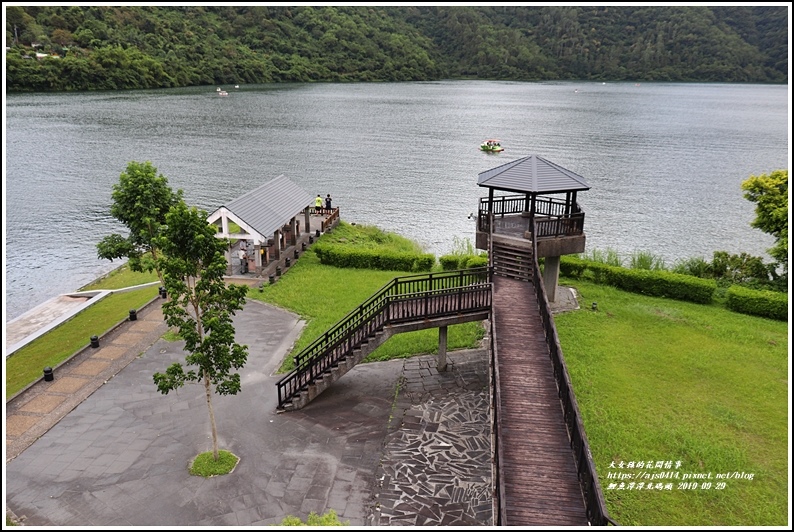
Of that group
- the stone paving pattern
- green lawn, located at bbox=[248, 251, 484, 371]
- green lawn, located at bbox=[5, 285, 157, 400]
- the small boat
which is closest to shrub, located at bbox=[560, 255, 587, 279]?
green lawn, located at bbox=[248, 251, 484, 371]

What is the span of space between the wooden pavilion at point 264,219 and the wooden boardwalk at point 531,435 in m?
14.6

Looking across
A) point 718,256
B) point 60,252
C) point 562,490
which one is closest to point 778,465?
point 562,490

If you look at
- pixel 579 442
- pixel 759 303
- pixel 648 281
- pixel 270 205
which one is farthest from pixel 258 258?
pixel 759 303

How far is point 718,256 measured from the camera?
2988 centimetres

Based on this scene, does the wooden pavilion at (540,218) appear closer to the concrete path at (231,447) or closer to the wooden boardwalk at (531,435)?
the concrete path at (231,447)

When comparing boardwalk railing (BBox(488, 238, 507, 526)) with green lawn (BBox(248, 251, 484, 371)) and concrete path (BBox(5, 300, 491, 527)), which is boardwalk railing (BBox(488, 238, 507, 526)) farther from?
green lawn (BBox(248, 251, 484, 371))

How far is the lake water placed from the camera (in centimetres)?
3959

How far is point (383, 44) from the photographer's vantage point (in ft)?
522

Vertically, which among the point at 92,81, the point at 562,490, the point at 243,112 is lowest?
the point at 562,490

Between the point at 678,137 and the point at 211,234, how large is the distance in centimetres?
8221

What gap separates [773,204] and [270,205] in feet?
81.9

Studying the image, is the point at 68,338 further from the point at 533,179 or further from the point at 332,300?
the point at 533,179

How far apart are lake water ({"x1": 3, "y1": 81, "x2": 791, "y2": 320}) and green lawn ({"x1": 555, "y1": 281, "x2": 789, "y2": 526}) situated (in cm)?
1567

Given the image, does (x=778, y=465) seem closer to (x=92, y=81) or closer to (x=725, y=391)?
(x=725, y=391)
